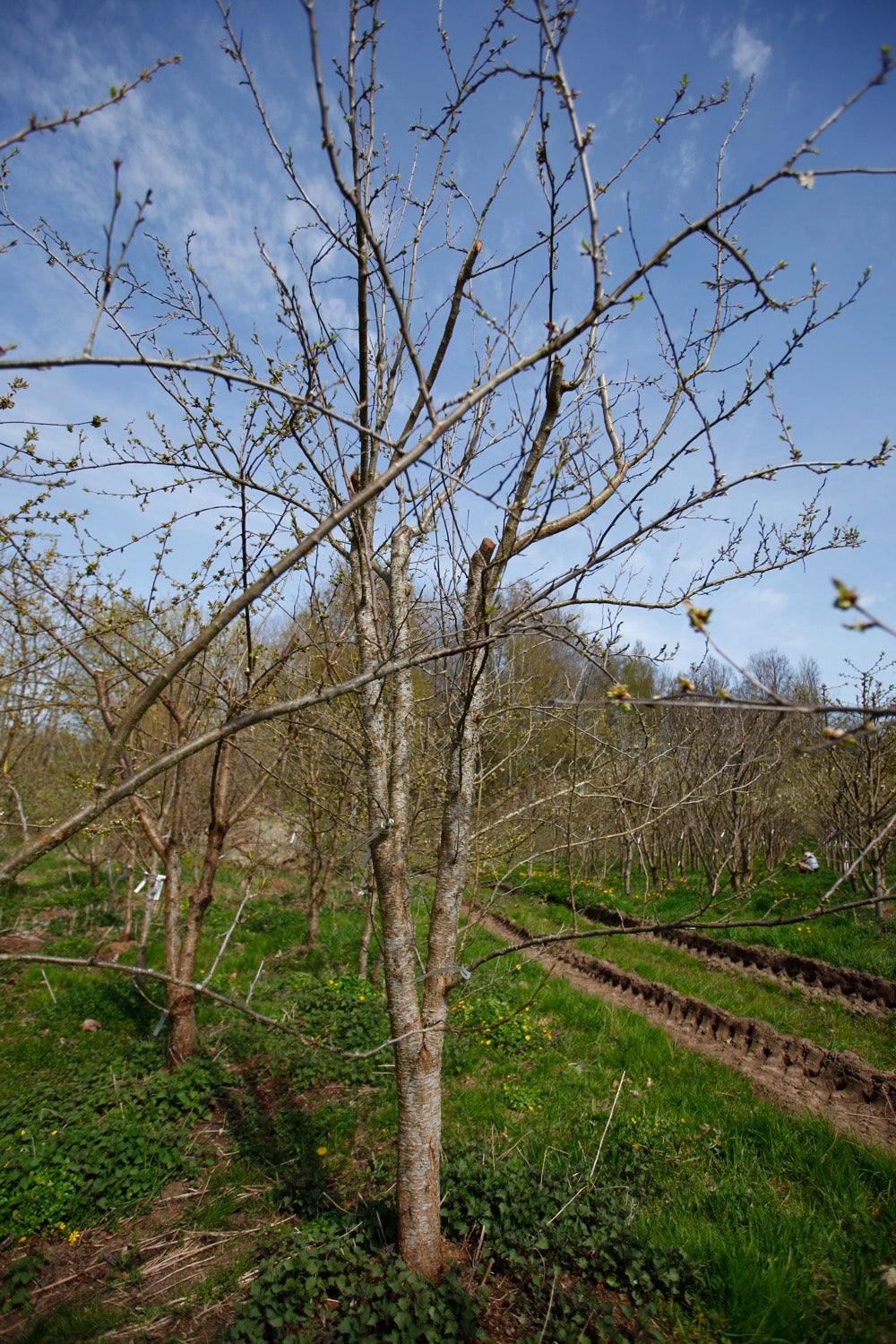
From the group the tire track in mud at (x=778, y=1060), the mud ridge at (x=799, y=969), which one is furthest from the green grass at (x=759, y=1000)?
the mud ridge at (x=799, y=969)

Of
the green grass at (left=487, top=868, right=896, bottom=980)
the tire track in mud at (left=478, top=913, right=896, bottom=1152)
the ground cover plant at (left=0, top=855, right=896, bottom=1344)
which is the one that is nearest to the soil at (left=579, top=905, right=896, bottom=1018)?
the green grass at (left=487, top=868, right=896, bottom=980)

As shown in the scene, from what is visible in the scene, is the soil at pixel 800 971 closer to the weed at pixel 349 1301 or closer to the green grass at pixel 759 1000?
the green grass at pixel 759 1000

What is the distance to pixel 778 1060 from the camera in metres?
5.43

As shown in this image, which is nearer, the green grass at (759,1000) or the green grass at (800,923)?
the green grass at (759,1000)

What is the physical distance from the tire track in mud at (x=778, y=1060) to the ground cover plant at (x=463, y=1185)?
46 cm

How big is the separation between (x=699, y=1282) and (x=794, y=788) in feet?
39.8

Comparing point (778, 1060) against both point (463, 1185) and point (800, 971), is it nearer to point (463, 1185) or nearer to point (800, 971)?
point (800, 971)

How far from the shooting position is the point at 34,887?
40.9 ft

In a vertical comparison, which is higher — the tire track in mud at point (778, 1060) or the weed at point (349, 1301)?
the weed at point (349, 1301)

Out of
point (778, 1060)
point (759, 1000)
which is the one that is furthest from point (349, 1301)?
point (759, 1000)

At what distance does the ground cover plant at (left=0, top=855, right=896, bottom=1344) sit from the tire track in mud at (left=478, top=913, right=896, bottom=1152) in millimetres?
457

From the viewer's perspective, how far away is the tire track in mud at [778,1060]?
450cm

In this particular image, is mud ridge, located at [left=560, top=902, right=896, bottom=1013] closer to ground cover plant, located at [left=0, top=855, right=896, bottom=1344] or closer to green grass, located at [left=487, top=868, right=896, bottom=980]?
green grass, located at [left=487, top=868, right=896, bottom=980]

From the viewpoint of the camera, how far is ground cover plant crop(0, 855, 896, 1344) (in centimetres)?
269
